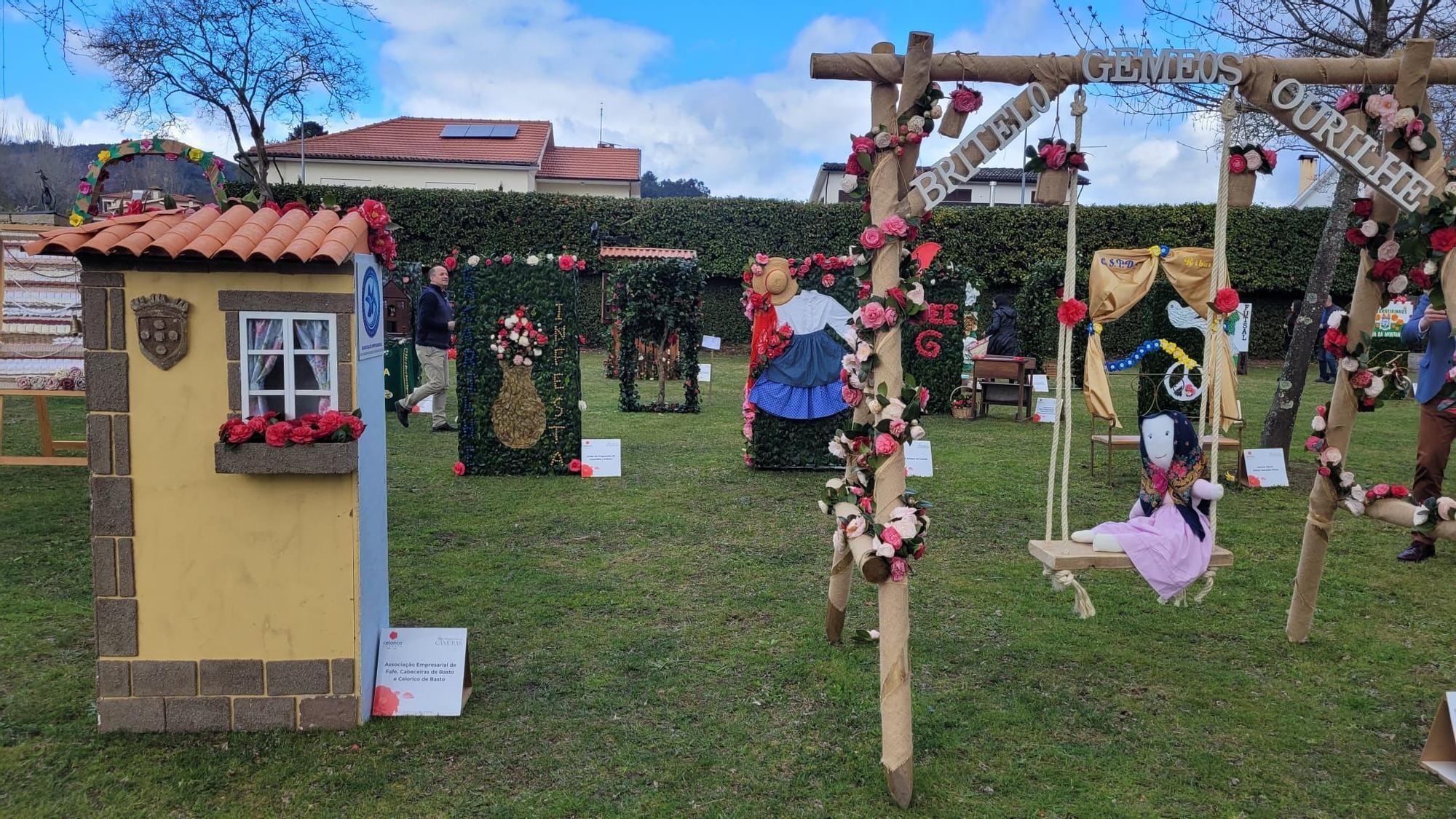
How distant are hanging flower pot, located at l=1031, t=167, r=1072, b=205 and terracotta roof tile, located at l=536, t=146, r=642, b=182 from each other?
32409mm

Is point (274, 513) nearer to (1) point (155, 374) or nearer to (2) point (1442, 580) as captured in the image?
(1) point (155, 374)

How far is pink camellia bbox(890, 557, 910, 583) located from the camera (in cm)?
371

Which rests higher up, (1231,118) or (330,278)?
(1231,118)

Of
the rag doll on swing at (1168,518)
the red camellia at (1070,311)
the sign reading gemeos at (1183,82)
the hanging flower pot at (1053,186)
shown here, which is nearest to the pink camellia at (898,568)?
the rag doll on swing at (1168,518)

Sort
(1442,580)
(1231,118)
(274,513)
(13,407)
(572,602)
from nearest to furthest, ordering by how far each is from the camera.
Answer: (274,513) → (1231,118) → (572,602) → (1442,580) → (13,407)

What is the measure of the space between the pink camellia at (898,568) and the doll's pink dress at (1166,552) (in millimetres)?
1241

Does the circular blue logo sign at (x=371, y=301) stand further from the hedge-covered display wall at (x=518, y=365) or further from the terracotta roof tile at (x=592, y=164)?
the terracotta roof tile at (x=592, y=164)

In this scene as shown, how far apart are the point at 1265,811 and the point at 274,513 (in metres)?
4.00

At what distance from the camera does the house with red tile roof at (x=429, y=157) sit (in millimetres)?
31344

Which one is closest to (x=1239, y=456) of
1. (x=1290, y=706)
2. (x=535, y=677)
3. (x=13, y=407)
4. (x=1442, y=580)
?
(x=1442, y=580)

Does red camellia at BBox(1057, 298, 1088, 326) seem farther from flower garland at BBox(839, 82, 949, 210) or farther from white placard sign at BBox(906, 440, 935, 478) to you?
white placard sign at BBox(906, 440, 935, 478)

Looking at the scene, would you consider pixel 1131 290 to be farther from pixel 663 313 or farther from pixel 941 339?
pixel 663 313

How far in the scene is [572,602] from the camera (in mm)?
5680

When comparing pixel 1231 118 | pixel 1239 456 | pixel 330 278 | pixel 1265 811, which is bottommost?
pixel 1265 811
